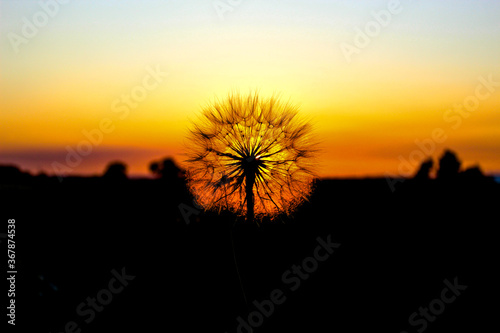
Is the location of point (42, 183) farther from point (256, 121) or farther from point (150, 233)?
point (256, 121)

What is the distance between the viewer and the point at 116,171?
3569 centimetres

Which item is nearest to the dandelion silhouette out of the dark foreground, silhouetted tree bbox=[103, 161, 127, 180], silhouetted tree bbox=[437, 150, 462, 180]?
the dark foreground

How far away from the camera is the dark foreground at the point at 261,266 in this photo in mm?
13039

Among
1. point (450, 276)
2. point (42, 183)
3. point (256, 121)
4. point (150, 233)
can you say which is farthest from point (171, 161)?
point (256, 121)

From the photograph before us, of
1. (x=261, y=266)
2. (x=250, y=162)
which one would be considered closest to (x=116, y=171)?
(x=261, y=266)

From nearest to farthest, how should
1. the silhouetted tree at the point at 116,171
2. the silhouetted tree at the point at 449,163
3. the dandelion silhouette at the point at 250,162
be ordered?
the dandelion silhouette at the point at 250,162, the silhouetted tree at the point at 449,163, the silhouetted tree at the point at 116,171
